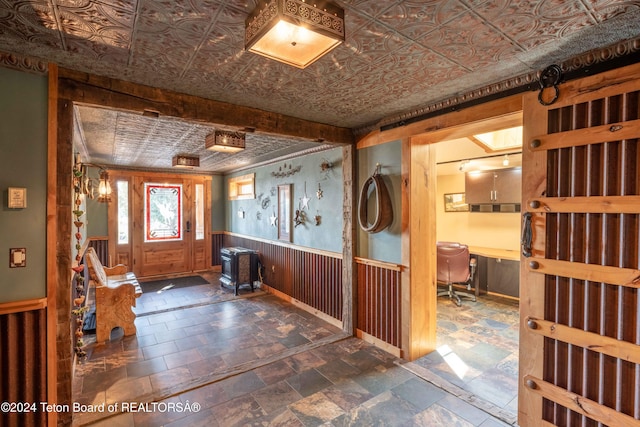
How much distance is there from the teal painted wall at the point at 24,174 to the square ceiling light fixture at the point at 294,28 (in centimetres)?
156

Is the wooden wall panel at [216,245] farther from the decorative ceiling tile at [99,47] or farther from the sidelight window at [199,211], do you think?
the decorative ceiling tile at [99,47]

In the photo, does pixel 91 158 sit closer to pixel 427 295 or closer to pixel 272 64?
pixel 272 64

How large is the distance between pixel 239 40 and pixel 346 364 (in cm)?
284

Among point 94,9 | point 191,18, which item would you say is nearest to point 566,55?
point 191,18

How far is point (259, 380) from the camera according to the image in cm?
271

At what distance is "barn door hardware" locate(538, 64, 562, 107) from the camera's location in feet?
6.31

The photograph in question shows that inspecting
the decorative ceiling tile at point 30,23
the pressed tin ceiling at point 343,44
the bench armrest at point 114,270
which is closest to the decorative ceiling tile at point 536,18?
the pressed tin ceiling at point 343,44

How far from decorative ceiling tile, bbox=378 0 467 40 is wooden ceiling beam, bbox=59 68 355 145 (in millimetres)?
1651

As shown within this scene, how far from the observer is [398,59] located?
6.15 feet

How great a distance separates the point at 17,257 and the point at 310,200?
10.4 ft

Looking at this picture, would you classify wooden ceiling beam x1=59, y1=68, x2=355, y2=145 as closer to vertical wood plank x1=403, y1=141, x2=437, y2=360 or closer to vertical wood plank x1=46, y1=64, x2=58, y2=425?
vertical wood plank x1=46, y1=64, x2=58, y2=425

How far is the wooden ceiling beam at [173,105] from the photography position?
208cm


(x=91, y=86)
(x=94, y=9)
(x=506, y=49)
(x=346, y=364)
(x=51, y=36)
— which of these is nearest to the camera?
(x=94, y=9)

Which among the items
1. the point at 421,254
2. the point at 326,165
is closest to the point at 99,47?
the point at 326,165
